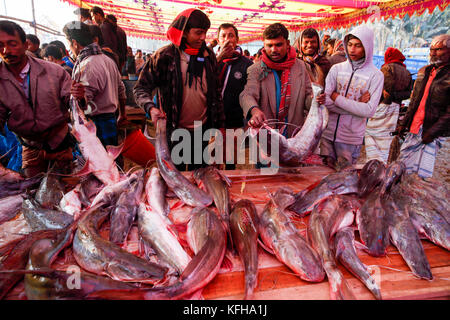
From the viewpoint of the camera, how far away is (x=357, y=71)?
2.77 metres

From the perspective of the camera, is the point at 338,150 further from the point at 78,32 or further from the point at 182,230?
the point at 78,32

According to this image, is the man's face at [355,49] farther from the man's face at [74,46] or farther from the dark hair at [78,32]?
the man's face at [74,46]

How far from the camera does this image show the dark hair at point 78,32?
296 cm

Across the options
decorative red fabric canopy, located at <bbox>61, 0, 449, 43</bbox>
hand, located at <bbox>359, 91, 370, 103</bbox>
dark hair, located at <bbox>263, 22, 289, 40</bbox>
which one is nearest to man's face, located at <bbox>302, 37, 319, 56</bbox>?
dark hair, located at <bbox>263, 22, 289, 40</bbox>

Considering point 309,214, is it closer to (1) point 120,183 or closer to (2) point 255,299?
(2) point 255,299

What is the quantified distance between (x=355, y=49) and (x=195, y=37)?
5.82ft

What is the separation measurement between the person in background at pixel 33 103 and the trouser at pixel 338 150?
9.53ft

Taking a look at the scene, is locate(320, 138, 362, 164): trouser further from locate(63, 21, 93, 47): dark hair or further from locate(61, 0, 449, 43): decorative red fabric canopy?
locate(61, 0, 449, 43): decorative red fabric canopy

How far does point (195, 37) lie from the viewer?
2.57 m

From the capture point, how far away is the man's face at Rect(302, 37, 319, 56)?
11.7 ft

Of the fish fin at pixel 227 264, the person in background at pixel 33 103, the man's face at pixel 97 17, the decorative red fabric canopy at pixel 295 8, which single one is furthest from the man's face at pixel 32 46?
the fish fin at pixel 227 264

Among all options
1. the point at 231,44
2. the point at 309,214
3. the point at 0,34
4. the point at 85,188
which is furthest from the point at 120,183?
the point at 231,44

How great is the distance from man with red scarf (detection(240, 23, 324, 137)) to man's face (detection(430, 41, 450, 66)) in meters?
2.34
